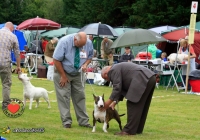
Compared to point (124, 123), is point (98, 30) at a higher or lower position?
higher

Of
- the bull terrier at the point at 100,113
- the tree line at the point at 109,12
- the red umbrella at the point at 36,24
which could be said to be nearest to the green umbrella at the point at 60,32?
the tree line at the point at 109,12

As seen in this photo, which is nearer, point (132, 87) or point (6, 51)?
point (132, 87)

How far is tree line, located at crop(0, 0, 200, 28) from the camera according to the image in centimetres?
3372

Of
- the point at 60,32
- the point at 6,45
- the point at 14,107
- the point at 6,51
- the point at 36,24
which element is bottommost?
the point at 14,107

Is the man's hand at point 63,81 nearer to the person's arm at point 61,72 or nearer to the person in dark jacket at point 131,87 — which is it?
the person's arm at point 61,72

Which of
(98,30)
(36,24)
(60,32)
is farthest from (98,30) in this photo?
(60,32)

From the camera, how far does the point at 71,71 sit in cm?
765

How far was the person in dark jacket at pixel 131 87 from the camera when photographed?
22.7ft

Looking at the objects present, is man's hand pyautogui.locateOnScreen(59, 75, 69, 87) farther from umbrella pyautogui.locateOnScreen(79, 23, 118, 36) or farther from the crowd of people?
umbrella pyautogui.locateOnScreen(79, 23, 118, 36)

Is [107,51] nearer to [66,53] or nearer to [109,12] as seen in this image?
Answer: [66,53]

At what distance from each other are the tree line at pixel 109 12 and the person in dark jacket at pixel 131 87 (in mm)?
25304

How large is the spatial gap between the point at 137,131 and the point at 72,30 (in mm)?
22407

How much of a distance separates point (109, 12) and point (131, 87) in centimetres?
3746

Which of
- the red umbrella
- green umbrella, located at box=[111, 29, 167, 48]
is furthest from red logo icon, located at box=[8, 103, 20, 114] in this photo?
the red umbrella
